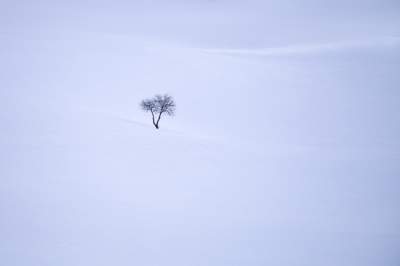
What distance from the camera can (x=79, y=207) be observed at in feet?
36.4

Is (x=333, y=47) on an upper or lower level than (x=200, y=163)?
upper

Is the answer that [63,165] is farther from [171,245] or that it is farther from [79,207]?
[171,245]

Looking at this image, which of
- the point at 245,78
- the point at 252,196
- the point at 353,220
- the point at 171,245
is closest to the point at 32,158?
the point at 171,245

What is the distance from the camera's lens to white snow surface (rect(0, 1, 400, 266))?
980cm

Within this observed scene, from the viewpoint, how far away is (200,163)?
17.7 meters

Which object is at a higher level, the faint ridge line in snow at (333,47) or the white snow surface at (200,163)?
the faint ridge line in snow at (333,47)

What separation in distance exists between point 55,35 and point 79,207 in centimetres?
4818

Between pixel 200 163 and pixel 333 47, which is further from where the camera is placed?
pixel 333 47

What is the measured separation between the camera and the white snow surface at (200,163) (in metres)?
9.80

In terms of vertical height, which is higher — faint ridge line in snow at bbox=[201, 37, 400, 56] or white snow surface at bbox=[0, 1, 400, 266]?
faint ridge line in snow at bbox=[201, 37, 400, 56]

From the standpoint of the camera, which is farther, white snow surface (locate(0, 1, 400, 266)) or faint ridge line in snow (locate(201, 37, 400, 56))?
faint ridge line in snow (locate(201, 37, 400, 56))

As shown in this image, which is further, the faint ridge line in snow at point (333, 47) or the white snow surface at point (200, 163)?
the faint ridge line in snow at point (333, 47)

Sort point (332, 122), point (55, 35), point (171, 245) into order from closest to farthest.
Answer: point (171, 245)
point (332, 122)
point (55, 35)

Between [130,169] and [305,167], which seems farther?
[305,167]
